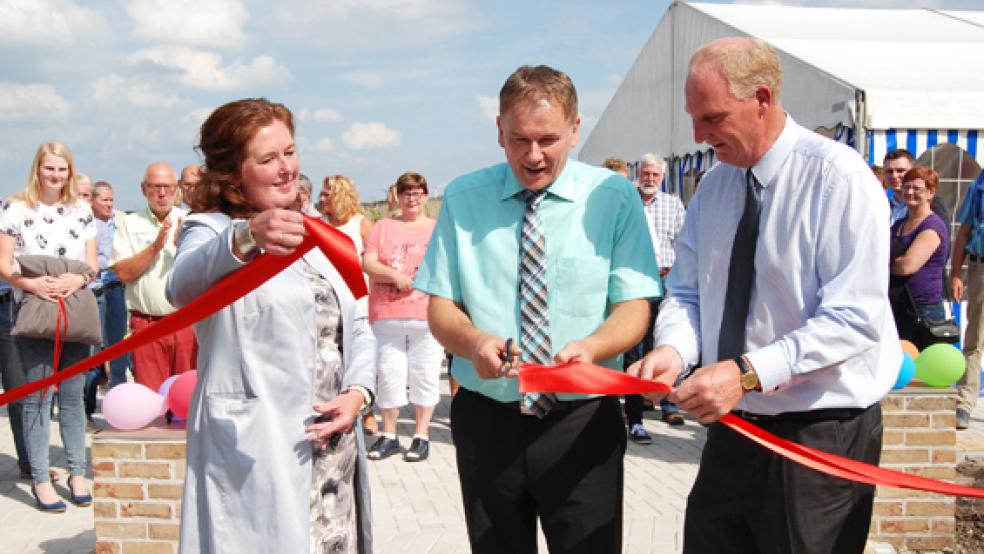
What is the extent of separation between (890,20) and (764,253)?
1404 centimetres

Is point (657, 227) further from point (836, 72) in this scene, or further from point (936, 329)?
point (836, 72)

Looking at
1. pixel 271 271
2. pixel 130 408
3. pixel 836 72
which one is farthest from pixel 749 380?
pixel 836 72

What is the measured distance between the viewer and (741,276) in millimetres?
2643

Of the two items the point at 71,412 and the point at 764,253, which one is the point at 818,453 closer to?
the point at 764,253

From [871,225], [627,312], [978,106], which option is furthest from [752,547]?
[978,106]

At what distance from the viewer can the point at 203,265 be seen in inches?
98.3

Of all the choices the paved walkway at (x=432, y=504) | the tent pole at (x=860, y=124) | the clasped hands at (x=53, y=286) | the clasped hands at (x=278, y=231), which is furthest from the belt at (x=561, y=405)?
the tent pole at (x=860, y=124)

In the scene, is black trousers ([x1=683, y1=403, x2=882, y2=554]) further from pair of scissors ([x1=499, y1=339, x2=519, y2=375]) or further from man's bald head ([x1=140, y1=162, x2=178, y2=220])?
man's bald head ([x1=140, y1=162, x2=178, y2=220])

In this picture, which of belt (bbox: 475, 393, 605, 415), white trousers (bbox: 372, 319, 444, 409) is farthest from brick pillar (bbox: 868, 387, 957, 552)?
white trousers (bbox: 372, 319, 444, 409)

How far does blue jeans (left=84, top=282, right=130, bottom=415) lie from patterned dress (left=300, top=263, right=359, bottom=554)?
636cm

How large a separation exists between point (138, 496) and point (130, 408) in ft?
1.58

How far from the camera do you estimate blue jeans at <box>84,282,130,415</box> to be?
8.60 m

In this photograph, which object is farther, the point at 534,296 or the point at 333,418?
the point at 534,296

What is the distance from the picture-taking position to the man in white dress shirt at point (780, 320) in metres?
2.44
